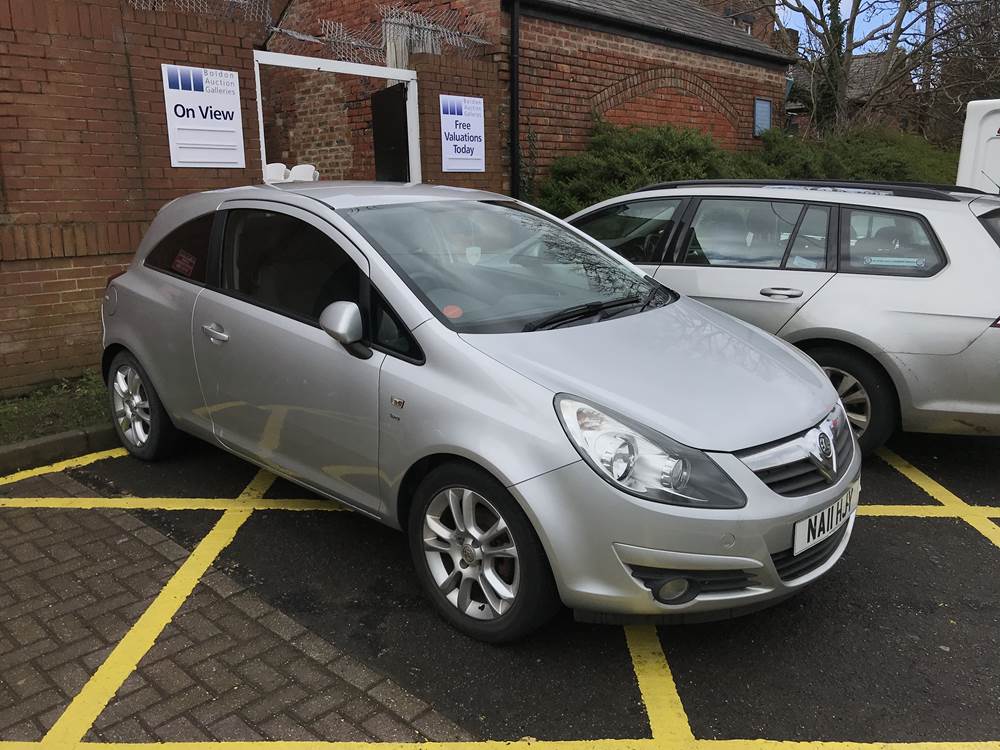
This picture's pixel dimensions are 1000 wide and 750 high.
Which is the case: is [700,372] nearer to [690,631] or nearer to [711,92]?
[690,631]

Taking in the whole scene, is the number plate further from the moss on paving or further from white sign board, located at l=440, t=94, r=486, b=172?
white sign board, located at l=440, t=94, r=486, b=172

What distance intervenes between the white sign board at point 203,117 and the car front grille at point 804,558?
564 cm

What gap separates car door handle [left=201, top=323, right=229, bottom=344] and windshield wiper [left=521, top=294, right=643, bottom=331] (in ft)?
5.01

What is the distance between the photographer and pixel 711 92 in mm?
12461

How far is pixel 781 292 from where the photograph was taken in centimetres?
485

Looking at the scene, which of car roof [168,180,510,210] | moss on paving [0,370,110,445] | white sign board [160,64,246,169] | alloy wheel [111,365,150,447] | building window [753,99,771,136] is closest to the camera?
car roof [168,180,510,210]

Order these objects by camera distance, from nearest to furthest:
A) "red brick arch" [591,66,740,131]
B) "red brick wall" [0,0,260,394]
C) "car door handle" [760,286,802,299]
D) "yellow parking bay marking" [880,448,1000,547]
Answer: "yellow parking bay marking" [880,448,1000,547] → "car door handle" [760,286,802,299] → "red brick wall" [0,0,260,394] → "red brick arch" [591,66,740,131]

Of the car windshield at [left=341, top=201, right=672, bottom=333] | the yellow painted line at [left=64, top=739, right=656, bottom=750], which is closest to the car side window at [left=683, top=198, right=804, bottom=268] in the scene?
the car windshield at [left=341, top=201, right=672, bottom=333]

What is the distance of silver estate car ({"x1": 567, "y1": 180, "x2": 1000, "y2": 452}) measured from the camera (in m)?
4.29

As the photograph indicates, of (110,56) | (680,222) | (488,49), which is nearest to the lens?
(680,222)

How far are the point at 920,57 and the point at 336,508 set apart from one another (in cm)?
1778

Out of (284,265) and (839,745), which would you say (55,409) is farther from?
(839,745)

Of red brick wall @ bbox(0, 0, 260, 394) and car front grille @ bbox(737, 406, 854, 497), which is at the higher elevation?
red brick wall @ bbox(0, 0, 260, 394)

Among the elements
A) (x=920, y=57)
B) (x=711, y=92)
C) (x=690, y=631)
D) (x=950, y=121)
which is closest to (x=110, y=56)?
(x=690, y=631)
